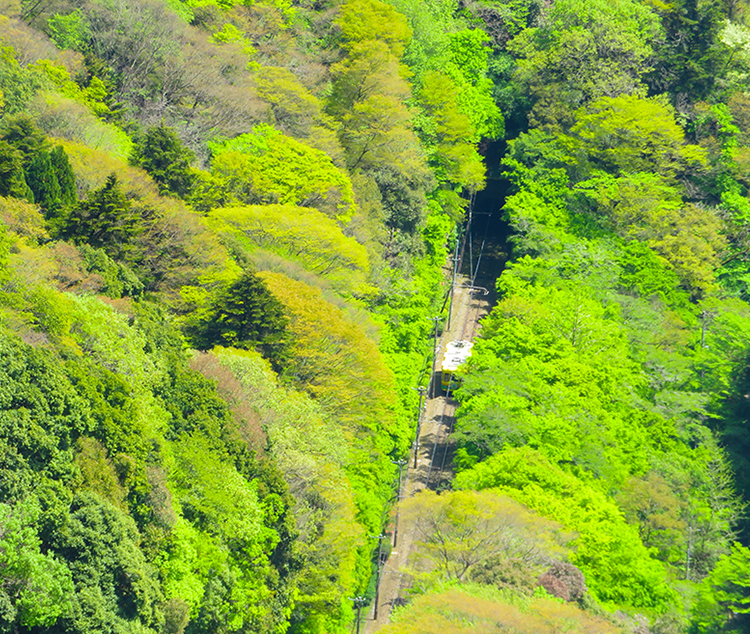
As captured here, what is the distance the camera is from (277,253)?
58.4 metres

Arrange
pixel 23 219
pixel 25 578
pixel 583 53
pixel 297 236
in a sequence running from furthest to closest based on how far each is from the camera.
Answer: pixel 583 53 < pixel 297 236 < pixel 23 219 < pixel 25 578

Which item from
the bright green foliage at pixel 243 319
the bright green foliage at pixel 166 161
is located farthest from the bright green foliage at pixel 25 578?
the bright green foliage at pixel 166 161

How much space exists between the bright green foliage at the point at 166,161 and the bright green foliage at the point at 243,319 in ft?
27.1

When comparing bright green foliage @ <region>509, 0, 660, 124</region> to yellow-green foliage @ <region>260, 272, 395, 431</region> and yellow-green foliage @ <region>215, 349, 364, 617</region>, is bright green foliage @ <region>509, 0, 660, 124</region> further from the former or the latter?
yellow-green foliage @ <region>215, 349, 364, 617</region>

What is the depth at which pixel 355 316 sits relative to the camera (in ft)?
195

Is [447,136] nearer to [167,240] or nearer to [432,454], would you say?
[432,454]

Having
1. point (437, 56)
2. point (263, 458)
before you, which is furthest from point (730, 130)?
point (263, 458)

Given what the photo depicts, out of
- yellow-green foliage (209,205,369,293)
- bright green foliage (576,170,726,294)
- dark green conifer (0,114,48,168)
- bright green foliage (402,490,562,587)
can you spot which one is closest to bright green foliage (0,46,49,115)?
dark green conifer (0,114,48,168)

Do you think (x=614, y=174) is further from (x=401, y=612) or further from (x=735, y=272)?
(x=401, y=612)

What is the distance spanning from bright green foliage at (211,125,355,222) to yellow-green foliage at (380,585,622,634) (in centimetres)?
2830

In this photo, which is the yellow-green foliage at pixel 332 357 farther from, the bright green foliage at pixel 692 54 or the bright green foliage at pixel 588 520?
the bright green foliage at pixel 692 54

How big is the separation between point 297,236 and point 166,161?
7206 mm

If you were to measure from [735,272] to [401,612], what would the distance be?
5169 centimetres

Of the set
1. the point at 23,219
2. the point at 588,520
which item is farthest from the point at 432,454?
the point at 23,219
